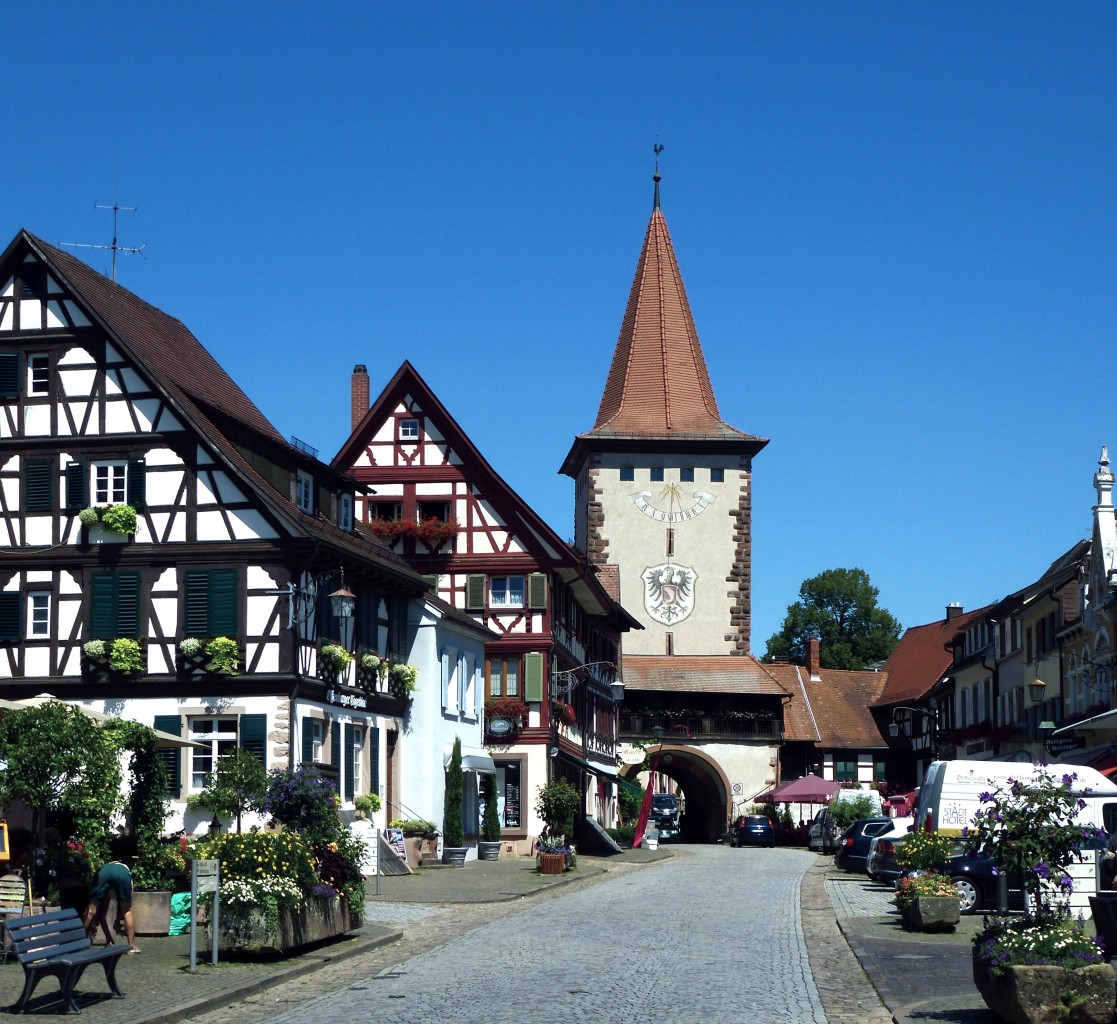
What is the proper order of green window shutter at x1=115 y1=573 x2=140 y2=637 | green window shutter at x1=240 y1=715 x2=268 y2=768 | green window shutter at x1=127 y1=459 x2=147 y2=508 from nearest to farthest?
green window shutter at x1=240 y1=715 x2=268 y2=768 → green window shutter at x1=115 y1=573 x2=140 y2=637 → green window shutter at x1=127 y1=459 x2=147 y2=508

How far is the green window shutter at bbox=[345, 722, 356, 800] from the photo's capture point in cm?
3734

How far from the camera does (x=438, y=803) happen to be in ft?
139

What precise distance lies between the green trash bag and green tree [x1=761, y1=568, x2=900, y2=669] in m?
83.4

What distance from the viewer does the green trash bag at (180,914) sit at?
22.0 m

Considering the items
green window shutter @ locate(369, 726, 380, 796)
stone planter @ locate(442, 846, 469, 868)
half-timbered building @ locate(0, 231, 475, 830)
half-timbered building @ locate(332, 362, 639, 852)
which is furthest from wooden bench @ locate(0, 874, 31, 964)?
half-timbered building @ locate(332, 362, 639, 852)

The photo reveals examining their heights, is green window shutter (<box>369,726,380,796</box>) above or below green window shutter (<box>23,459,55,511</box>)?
below

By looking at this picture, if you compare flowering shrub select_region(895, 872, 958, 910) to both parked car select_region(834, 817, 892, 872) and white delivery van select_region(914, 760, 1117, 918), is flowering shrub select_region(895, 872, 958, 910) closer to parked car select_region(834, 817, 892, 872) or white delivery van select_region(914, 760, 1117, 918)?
white delivery van select_region(914, 760, 1117, 918)

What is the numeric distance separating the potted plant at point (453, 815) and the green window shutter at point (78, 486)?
38.2 feet

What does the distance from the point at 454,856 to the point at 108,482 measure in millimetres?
12005

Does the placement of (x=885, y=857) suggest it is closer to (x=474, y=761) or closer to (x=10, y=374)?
(x=474, y=761)

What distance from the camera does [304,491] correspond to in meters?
39.6

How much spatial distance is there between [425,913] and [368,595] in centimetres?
1245

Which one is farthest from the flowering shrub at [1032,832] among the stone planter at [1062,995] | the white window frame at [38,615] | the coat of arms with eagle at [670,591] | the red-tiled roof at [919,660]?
the red-tiled roof at [919,660]

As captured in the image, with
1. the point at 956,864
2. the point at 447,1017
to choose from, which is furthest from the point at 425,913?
the point at 447,1017
